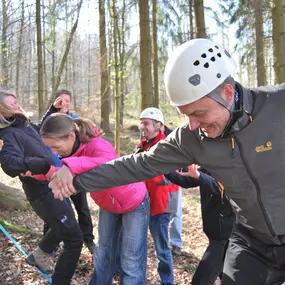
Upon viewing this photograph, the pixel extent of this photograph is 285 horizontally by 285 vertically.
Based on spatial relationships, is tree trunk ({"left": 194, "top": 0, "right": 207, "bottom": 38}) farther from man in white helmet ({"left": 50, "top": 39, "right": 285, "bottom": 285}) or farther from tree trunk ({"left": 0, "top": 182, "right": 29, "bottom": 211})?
man in white helmet ({"left": 50, "top": 39, "right": 285, "bottom": 285})

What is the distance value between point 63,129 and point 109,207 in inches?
34.2

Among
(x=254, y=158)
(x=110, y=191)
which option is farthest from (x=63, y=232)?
(x=254, y=158)

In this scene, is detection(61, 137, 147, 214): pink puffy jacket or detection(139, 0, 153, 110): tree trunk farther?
detection(139, 0, 153, 110): tree trunk

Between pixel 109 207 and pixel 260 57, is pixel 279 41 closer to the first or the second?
pixel 109 207

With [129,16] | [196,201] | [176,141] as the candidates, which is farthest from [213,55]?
[129,16]

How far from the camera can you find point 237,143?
236 centimetres

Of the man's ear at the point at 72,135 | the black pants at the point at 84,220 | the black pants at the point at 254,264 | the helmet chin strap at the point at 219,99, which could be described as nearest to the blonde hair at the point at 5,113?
the man's ear at the point at 72,135

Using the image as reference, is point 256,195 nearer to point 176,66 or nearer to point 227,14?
point 176,66

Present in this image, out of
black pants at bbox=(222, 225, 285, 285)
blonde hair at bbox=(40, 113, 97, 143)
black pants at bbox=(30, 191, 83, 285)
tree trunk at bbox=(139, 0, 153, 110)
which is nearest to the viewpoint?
black pants at bbox=(222, 225, 285, 285)

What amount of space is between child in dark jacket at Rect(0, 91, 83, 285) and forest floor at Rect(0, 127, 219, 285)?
67cm

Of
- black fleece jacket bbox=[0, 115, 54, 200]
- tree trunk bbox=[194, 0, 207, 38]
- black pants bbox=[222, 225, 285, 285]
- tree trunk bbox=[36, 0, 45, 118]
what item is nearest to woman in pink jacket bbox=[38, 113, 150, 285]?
black fleece jacket bbox=[0, 115, 54, 200]

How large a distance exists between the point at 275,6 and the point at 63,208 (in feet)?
16.2

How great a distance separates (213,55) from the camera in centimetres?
234

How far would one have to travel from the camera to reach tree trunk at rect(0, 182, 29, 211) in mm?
6742
